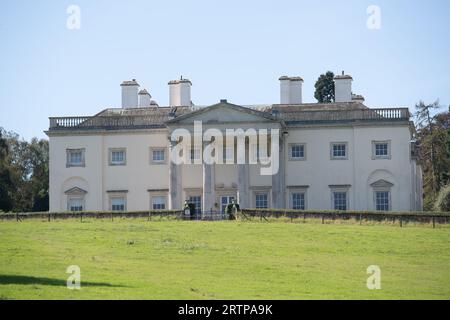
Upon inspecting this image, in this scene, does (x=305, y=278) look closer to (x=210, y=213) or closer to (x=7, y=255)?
(x=7, y=255)

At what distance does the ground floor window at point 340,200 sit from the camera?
60.5 metres

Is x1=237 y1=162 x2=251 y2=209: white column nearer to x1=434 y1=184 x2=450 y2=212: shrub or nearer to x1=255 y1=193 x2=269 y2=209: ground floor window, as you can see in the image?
x1=255 y1=193 x2=269 y2=209: ground floor window

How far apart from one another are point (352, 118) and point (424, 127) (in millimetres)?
19392

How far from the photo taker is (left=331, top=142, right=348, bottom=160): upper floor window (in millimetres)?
60812

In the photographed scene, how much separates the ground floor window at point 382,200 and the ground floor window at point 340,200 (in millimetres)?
1921

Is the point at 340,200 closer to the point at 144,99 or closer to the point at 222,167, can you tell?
the point at 222,167

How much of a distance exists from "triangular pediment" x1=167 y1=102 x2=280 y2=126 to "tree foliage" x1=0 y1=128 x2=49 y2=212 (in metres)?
18.3

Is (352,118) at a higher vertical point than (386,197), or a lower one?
higher

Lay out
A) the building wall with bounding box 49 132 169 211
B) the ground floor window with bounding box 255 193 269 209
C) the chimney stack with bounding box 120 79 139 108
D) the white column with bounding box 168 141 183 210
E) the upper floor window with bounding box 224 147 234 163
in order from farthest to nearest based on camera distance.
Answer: the chimney stack with bounding box 120 79 139 108 → the building wall with bounding box 49 132 169 211 → the ground floor window with bounding box 255 193 269 209 → the upper floor window with bounding box 224 147 234 163 → the white column with bounding box 168 141 183 210

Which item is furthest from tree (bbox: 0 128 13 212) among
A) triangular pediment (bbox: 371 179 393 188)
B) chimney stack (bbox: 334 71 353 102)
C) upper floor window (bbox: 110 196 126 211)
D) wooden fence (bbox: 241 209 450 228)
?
triangular pediment (bbox: 371 179 393 188)

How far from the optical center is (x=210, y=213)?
56.5m

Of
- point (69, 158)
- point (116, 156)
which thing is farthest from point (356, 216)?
point (69, 158)

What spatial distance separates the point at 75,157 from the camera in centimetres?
6281

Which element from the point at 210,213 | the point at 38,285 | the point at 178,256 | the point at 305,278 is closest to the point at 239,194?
the point at 210,213
